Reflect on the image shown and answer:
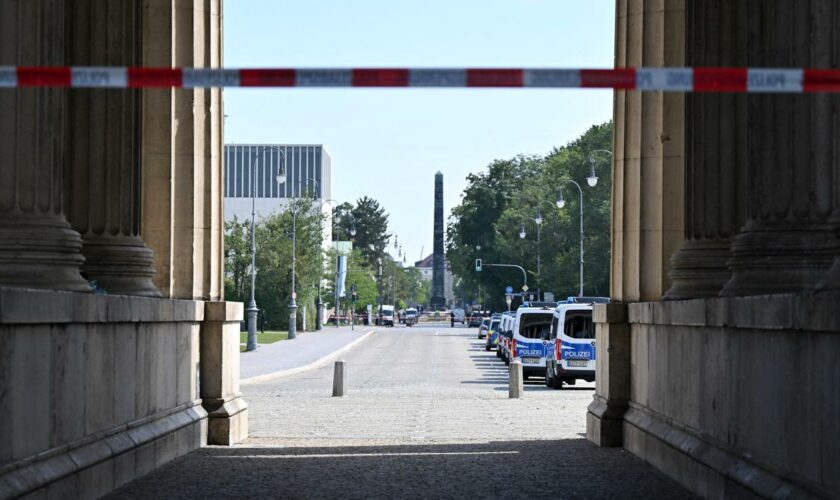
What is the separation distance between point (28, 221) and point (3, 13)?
153 centimetres

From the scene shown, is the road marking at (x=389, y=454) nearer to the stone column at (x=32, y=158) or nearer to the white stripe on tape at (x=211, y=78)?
the stone column at (x=32, y=158)

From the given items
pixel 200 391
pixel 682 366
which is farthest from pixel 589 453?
pixel 200 391

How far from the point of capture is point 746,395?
11.2 m

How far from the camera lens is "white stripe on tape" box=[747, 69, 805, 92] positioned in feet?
25.4

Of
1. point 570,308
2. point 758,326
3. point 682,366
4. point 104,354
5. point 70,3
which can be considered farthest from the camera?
point 570,308

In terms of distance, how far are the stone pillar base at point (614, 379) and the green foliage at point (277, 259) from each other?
6887 centimetres

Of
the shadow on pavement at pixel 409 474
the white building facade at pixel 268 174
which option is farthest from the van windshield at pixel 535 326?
the white building facade at pixel 268 174

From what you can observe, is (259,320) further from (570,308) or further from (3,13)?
(3,13)

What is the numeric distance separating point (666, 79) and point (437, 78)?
43.8 inches

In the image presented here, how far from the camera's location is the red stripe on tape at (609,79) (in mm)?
7812

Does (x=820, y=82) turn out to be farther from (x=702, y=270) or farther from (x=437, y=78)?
(x=702, y=270)

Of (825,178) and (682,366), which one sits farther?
(682,366)

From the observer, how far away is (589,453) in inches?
683

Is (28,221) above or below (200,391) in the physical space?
above
